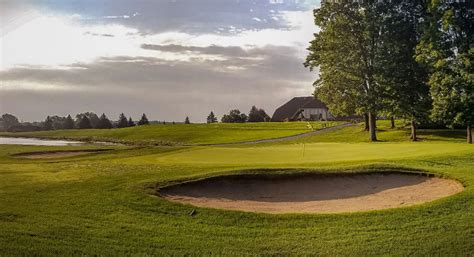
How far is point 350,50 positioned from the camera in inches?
1940

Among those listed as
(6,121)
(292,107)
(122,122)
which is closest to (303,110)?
(292,107)

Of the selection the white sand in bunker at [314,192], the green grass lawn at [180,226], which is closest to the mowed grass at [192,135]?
the white sand in bunker at [314,192]

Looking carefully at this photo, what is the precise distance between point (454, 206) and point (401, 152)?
12.1 meters

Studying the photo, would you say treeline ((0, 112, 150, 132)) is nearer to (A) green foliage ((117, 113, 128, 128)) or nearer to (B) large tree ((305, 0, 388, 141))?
(A) green foliage ((117, 113, 128, 128))

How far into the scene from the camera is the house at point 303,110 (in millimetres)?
121312

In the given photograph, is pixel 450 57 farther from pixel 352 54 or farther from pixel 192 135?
pixel 192 135

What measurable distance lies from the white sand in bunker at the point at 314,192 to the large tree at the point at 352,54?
99.0 feet

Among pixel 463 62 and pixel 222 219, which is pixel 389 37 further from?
pixel 222 219

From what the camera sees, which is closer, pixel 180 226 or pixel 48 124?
pixel 180 226

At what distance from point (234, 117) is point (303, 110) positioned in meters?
19.5

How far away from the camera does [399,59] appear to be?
46969 mm

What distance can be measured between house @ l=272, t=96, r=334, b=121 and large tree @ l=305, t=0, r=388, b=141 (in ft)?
207

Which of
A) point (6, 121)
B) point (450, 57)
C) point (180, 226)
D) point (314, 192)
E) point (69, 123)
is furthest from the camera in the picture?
point (69, 123)

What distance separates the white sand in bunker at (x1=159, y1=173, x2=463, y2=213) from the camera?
1571 cm
